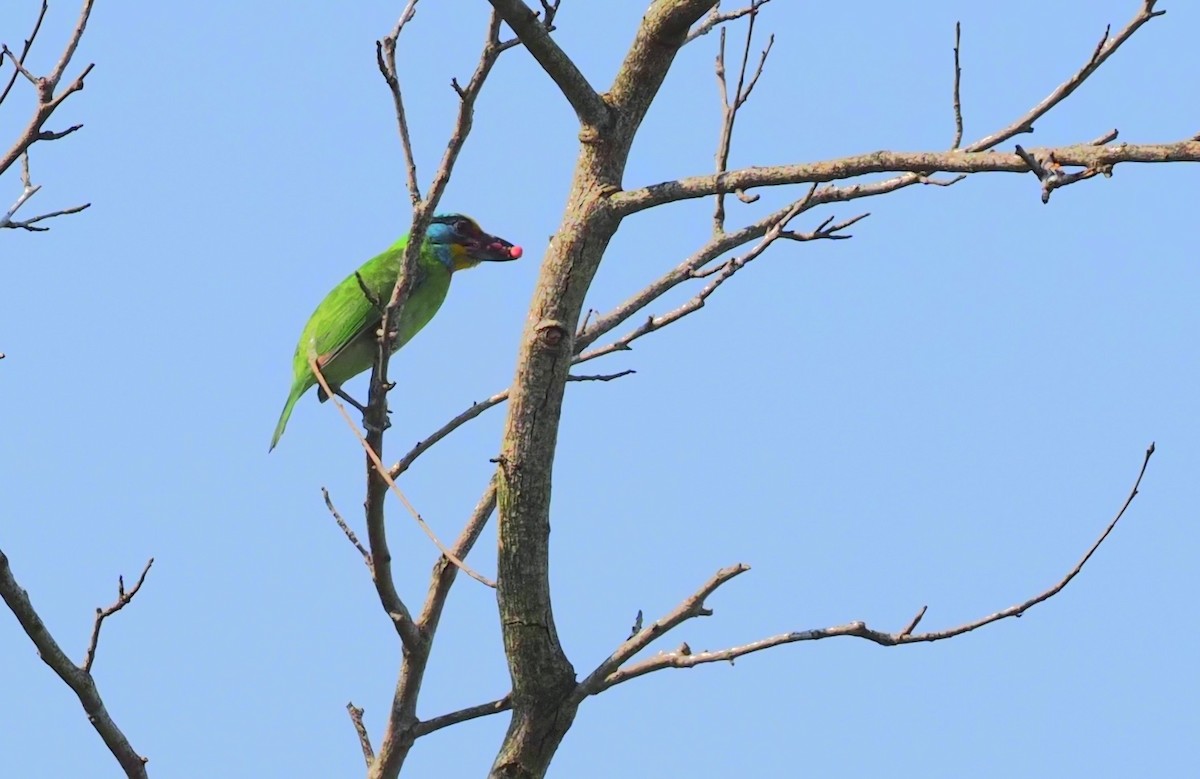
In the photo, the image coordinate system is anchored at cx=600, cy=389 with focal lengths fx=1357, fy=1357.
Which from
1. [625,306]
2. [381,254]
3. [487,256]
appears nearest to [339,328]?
[381,254]

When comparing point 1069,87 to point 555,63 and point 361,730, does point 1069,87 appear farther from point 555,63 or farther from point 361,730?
point 361,730

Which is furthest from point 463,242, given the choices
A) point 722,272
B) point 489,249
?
point 722,272

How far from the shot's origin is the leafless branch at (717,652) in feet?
11.2

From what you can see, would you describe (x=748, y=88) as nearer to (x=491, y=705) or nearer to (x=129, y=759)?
(x=491, y=705)

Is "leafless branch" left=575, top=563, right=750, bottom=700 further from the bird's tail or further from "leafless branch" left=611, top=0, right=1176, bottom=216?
the bird's tail

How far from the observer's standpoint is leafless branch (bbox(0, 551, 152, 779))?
11.5 feet

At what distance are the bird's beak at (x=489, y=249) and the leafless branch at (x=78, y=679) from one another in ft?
13.9

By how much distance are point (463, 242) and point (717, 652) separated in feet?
15.0

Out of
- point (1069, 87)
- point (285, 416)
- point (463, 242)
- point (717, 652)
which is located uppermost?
point (463, 242)

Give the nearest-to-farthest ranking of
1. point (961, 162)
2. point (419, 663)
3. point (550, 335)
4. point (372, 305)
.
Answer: point (961, 162)
point (550, 335)
point (419, 663)
point (372, 305)

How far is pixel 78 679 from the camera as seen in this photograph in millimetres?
A: 3629

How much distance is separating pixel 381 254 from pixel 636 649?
4.25m

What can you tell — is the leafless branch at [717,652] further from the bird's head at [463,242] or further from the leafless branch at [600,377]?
the bird's head at [463,242]

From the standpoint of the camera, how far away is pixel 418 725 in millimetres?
4195
